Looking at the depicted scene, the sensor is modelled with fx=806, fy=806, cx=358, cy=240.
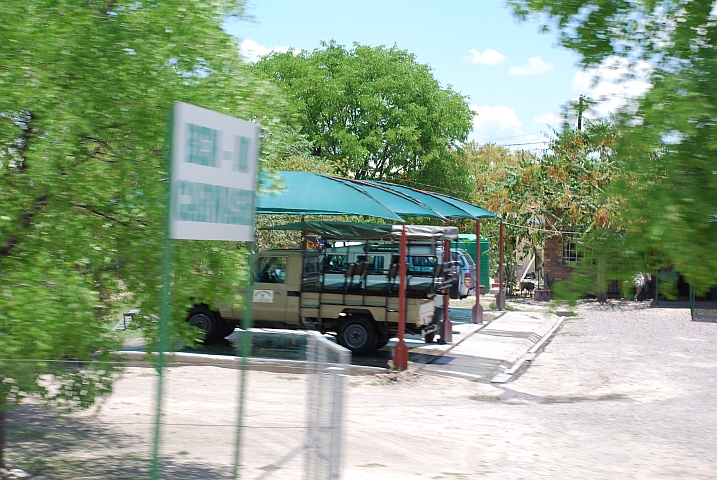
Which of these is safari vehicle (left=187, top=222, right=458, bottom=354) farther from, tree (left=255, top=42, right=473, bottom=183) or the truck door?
tree (left=255, top=42, right=473, bottom=183)

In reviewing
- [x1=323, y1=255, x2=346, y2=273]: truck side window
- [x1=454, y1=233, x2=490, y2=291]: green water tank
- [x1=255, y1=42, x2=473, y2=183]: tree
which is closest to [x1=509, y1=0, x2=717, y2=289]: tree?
[x1=323, y1=255, x2=346, y2=273]: truck side window

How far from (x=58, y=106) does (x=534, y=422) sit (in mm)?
7804

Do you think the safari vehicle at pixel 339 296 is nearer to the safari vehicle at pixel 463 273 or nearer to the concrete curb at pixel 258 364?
the concrete curb at pixel 258 364

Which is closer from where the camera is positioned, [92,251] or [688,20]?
[688,20]

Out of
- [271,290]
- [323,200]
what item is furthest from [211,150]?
[271,290]

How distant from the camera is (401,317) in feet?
49.2

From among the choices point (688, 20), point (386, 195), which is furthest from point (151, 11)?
point (386, 195)

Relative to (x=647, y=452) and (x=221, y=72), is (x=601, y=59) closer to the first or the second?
(x=221, y=72)

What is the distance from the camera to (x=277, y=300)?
17031mm

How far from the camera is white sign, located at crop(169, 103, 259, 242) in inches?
171

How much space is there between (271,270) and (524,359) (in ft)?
19.3

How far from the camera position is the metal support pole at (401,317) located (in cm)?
1459

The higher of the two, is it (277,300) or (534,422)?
(277,300)

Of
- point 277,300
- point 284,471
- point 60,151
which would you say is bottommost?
point 284,471
